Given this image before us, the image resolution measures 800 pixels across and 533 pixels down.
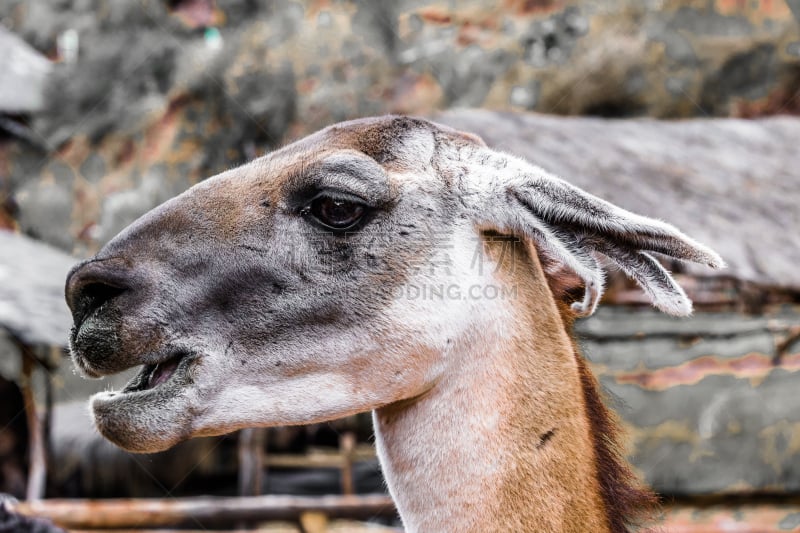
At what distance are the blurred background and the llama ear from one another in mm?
6287

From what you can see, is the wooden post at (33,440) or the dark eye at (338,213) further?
the wooden post at (33,440)

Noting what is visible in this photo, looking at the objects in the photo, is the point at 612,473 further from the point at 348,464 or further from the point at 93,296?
the point at 348,464

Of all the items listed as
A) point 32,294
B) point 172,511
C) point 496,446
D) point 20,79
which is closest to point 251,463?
point 172,511

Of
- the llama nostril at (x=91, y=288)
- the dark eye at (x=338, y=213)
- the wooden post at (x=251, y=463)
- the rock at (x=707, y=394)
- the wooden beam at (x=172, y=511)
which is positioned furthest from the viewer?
the wooden post at (x=251, y=463)

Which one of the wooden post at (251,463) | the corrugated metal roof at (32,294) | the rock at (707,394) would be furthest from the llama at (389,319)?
the wooden post at (251,463)

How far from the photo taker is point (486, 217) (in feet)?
7.68

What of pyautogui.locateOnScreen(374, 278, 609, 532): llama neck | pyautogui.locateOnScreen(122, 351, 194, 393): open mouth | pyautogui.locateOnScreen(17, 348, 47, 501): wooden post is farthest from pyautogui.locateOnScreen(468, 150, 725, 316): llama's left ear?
pyautogui.locateOnScreen(17, 348, 47, 501): wooden post

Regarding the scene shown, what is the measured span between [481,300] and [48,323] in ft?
20.7

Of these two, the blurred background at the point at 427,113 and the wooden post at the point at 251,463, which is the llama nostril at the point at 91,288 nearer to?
the blurred background at the point at 427,113

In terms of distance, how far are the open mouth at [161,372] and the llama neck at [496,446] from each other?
23.9 inches

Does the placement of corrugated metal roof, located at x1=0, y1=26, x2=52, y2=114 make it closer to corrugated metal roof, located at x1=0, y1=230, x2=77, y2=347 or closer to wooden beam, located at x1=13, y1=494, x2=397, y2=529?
corrugated metal roof, located at x1=0, y1=230, x2=77, y2=347

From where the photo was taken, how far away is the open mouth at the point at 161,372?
211cm

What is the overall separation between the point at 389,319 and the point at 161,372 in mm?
633

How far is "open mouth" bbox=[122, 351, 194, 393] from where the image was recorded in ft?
6.92
